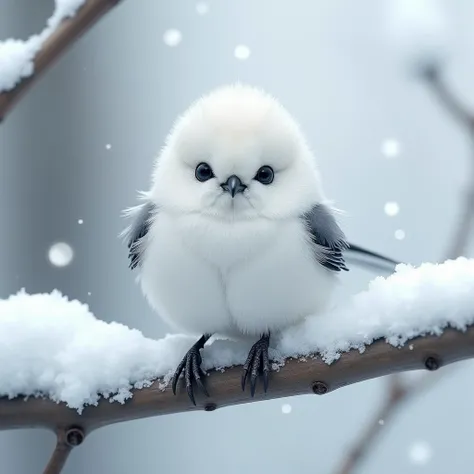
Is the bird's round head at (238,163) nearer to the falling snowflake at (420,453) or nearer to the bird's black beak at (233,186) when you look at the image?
the bird's black beak at (233,186)

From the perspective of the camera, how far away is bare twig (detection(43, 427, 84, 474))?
0.43m

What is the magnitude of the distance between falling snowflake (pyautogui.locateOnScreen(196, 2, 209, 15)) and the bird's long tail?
1.56 ft

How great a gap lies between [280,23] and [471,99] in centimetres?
22

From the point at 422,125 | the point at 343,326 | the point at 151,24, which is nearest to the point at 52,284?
the point at 151,24

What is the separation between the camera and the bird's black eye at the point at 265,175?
45cm

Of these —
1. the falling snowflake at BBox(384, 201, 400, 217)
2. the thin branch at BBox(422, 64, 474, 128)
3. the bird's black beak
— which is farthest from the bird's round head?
the falling snowflake at BBox(384, 201, 400, 217)

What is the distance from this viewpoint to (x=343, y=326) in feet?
1.33

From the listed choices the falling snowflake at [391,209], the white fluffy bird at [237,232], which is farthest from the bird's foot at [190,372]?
the falling snowflake at [391,209]

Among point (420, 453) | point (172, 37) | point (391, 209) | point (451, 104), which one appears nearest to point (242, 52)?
point (172, 37)

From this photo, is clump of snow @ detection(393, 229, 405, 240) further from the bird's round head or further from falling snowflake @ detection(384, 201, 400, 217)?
the bird's round head

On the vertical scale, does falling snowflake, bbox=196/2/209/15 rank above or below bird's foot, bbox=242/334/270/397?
Result: above

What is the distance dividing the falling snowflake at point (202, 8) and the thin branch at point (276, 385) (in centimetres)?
59

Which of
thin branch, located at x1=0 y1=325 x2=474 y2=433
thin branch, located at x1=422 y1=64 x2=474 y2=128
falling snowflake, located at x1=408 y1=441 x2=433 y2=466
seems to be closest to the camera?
thin branch, located at x1=0 y1=325 x2=474 y2=433

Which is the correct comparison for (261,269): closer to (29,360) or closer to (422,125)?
(29,360)
